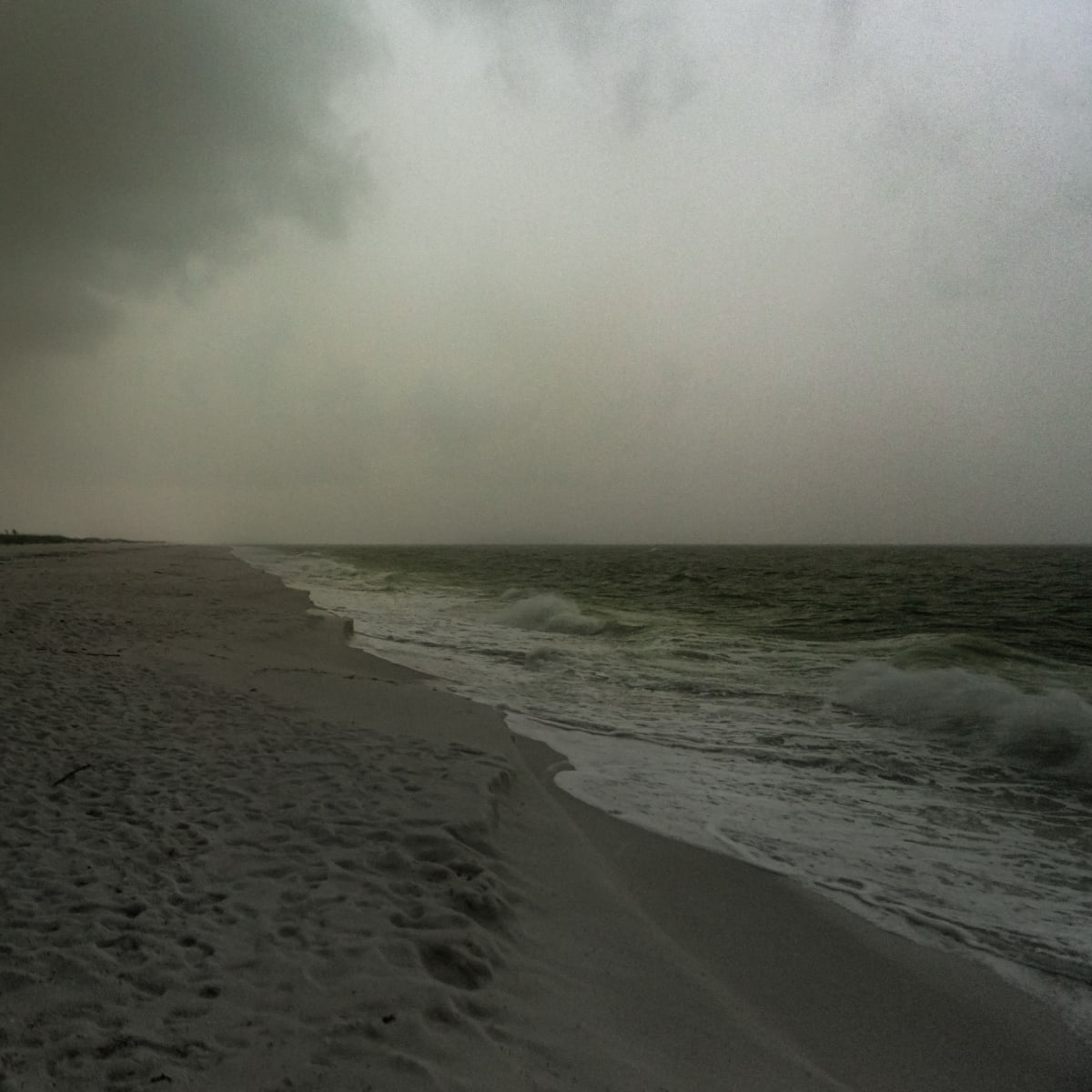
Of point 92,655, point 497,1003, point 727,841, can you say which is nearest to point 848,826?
point 727,841

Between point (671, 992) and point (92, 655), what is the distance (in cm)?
1032

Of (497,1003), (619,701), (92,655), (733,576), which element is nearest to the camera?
(497,1003)

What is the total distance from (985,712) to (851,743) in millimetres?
3099

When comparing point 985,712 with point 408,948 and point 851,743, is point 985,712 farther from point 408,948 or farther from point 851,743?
point 408,948

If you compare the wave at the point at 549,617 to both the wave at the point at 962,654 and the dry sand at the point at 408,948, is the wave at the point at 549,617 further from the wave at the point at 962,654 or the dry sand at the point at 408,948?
the dry sand at the point at 408,948

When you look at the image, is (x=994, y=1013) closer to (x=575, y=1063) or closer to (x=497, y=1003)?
(x=575, y=1063)

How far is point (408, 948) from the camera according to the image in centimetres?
347

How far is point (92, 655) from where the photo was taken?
1027 centimetres

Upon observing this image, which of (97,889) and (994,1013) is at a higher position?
(97,889)

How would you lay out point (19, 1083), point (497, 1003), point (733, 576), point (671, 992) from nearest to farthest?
point (19, 1083)
point (497, 1003)
point (671, 992)
point (733, 576)

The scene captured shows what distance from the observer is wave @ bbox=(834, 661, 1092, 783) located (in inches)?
344

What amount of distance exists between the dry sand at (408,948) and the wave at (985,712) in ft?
19.9

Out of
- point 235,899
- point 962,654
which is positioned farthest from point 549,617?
point 235,899

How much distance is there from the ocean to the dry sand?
0.60 metres
